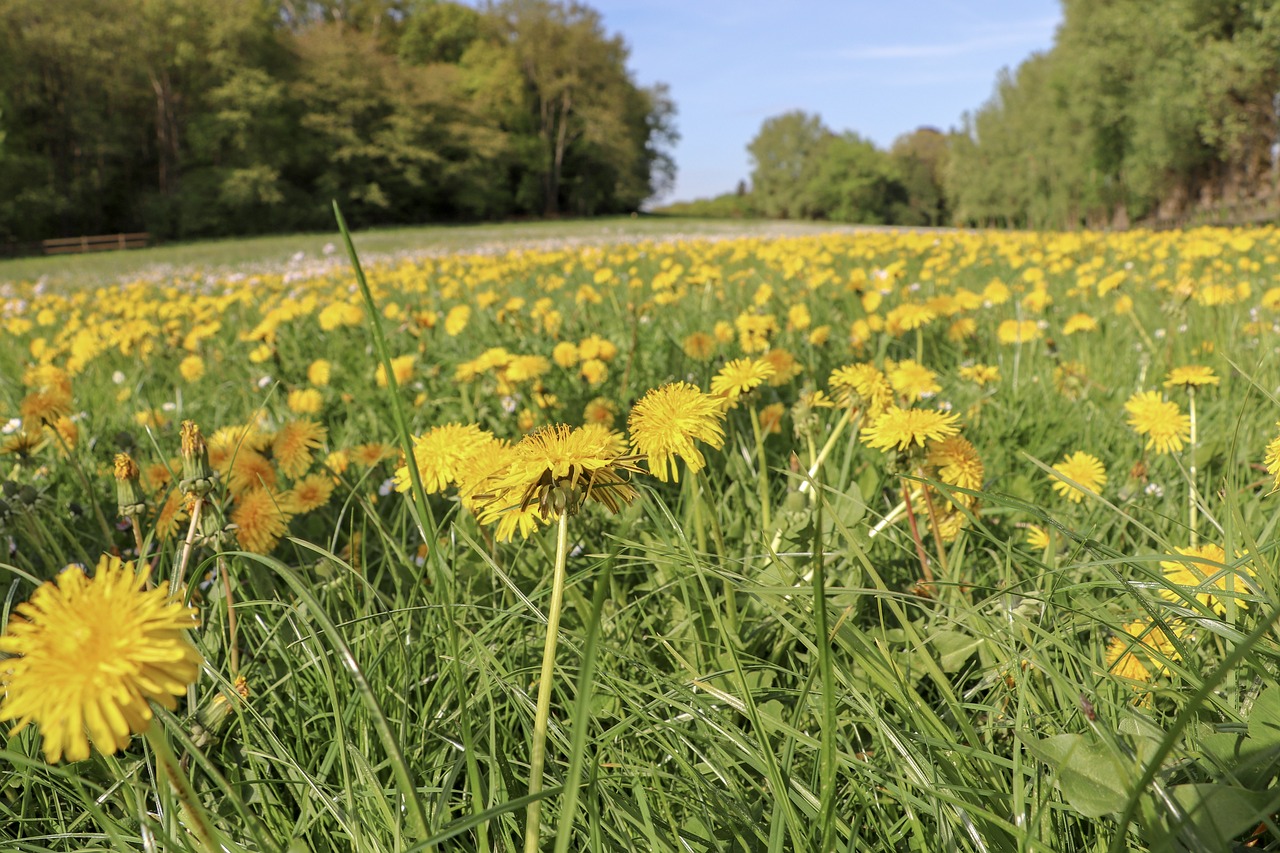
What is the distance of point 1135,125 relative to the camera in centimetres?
2170

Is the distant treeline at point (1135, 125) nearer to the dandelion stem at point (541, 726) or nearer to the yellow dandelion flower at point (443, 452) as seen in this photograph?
the yellow dandelion flower at point (443, 452)

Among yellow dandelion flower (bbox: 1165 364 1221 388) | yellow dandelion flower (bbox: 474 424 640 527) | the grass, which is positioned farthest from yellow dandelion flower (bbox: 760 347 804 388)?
the grass

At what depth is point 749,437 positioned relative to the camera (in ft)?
6.26

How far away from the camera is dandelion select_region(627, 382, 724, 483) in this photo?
2.48 feet

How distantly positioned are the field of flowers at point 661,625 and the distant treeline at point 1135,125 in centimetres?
805

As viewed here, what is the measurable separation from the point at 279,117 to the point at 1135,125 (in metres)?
32.5

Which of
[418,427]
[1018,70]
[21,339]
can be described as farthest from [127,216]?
[1018,70]

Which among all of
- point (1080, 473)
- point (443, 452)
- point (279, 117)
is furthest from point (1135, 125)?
point (279, 117)

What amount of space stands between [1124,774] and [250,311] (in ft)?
15.7

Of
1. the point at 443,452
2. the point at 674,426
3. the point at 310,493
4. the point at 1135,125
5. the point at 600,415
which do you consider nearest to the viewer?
the point at 674,426

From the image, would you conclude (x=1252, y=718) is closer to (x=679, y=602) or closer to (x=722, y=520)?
(x=679, y=602)

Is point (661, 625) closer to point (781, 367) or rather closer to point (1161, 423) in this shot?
point (781, 367)

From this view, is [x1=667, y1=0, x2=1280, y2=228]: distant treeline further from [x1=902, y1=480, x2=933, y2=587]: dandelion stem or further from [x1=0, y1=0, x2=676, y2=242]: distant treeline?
[x1=0, y1=0, x2=676, y2=242]: distant treeline

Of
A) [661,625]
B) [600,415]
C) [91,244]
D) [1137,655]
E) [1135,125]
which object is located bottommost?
[661,625]
